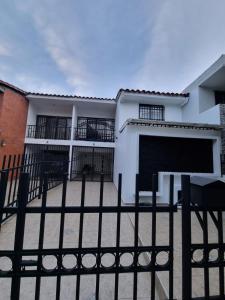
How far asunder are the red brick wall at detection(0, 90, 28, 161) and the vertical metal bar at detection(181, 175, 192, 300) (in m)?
10.8

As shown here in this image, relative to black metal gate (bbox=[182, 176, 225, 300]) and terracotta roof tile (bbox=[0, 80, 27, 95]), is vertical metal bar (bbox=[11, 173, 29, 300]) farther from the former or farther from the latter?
terracotta roof tile (bbox=[0, 80, 27, 95])

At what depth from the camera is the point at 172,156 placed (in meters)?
6.71

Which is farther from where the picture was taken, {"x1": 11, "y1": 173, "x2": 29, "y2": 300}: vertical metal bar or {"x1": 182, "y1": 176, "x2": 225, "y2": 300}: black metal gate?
{"x1": 182, "y1": 176, "x2": 225, "y2": 300}: black metal gate

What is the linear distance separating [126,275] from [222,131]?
22.2 feet

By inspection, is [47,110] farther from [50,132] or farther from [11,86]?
[11,86]

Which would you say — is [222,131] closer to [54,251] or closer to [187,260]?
[187,260]

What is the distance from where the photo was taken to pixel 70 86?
15.3 metres

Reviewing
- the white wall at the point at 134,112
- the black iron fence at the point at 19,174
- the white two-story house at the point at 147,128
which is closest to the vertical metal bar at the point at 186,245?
the black iron fence at the point at 19,174

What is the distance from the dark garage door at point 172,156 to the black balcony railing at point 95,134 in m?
6.62

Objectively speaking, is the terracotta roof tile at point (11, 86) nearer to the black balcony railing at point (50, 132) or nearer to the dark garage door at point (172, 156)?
the black balcony railing at point (50, 132)

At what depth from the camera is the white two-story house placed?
21.5ft

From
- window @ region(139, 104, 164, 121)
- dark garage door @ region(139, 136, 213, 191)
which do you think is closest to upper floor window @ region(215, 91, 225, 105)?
window @ region(139, 104, 164, 121)

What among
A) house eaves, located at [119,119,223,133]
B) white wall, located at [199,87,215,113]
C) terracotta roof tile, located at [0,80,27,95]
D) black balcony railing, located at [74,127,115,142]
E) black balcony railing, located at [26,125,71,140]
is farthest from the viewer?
black balcony railing, located at [74,127,115,142]

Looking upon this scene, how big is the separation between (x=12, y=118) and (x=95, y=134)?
6113 mm
